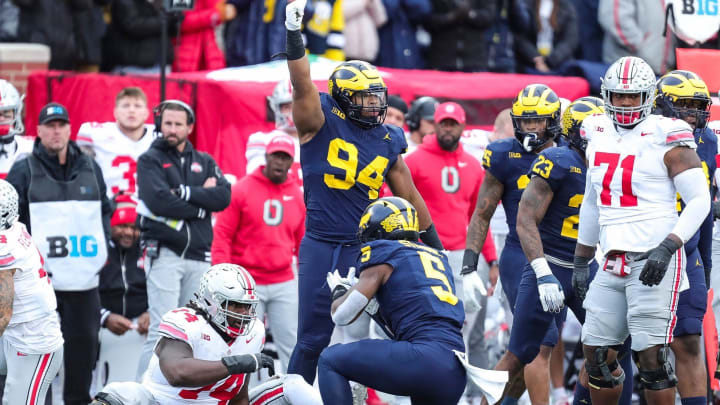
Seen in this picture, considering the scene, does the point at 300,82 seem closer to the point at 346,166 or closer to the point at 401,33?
the point at 346,166

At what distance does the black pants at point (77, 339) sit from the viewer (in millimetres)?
8133

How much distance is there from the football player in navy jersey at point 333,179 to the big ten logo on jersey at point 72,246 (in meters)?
2.01

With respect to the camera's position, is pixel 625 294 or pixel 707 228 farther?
pixel 707 228

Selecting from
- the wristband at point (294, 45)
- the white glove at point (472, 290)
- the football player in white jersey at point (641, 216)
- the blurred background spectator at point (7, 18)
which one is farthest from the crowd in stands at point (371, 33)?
the wristband at point (294, 45)

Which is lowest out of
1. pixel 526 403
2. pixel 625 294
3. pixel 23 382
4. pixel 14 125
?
pixel 526 403

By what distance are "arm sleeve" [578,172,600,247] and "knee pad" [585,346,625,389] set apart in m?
0.59

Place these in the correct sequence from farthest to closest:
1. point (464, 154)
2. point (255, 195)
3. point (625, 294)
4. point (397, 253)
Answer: point (464, 154) → point (255, 195) → point (625, 294) → point (397, 253)

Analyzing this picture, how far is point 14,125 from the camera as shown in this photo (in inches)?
341

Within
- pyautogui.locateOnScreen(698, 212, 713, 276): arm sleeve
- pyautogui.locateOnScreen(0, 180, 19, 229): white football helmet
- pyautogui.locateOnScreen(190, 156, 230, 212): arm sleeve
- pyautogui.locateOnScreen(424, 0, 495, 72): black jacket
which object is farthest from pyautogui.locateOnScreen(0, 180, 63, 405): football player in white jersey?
pyautogui.locateOnScreen(424, 0, 495, 72): black jacket

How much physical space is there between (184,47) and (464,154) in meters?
3.12

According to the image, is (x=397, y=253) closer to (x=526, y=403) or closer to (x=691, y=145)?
(x=691, y=145)

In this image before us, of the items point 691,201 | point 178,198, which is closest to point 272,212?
point 178,198

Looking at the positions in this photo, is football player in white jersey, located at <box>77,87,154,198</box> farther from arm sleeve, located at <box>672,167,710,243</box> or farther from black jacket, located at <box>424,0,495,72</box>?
arm sleeve, located at <box>672,167,710,243</box>

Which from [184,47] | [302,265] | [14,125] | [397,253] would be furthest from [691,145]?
[184,47]
